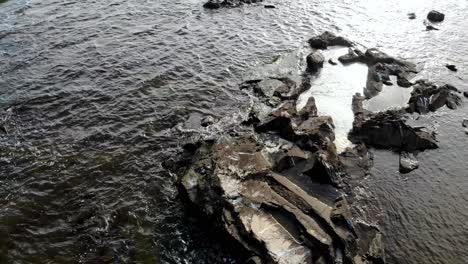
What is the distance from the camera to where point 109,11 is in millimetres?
35781

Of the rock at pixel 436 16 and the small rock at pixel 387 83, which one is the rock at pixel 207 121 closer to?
the small rock at pixel 387 83

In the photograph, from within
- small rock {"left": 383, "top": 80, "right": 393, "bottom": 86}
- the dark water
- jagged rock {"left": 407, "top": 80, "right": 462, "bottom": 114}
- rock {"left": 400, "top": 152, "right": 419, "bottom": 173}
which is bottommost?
the dark water

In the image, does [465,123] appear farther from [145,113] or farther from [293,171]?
[145,113]

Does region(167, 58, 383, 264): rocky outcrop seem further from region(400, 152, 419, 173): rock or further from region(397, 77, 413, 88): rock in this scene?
region(397, 77, 413, 88): rock

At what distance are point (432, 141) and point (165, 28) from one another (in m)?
22.9

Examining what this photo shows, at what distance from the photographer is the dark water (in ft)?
51.3

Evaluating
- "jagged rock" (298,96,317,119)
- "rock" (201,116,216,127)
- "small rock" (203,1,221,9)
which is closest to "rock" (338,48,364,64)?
"jagged rock" (298,96,317,119)

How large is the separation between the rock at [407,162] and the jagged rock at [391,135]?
470 mm

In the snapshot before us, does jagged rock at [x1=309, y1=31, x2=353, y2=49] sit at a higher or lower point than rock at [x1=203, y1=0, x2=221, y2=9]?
higher

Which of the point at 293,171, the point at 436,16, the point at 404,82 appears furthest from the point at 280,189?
the point at 436,16

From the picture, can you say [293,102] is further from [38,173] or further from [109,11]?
[109,11]

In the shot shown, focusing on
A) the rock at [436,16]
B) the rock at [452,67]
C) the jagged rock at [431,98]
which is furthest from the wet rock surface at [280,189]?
the rock at [436,16]

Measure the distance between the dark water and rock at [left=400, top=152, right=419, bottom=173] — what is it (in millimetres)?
363

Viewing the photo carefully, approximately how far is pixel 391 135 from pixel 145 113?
1414 cm
